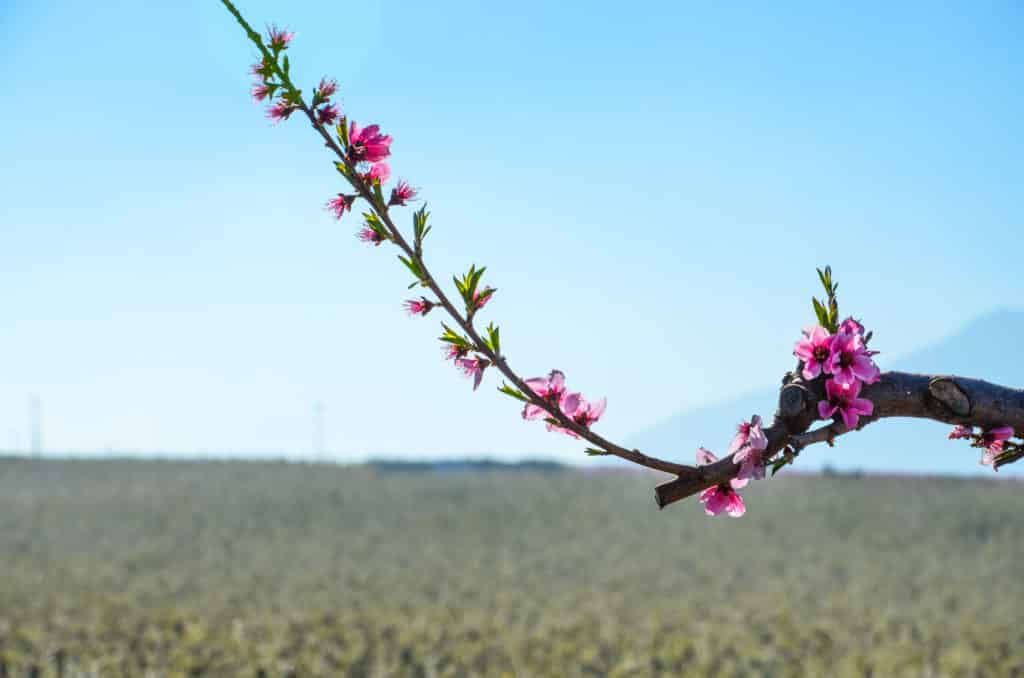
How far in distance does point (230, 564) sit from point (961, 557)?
656 inches

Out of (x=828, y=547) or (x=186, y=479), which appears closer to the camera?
(x=828, y=547)

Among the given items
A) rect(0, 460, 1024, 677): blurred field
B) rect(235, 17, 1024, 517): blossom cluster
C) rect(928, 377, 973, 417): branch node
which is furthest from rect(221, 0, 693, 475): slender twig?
rect(0, 460, 1024, 677): blurred field

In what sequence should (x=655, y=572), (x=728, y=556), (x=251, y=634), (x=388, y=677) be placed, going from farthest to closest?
(x=728, y=556), (x=655, y=572), (x=251, y=634), (x=388, y=677)

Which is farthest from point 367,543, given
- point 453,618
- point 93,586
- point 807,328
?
point 807,328

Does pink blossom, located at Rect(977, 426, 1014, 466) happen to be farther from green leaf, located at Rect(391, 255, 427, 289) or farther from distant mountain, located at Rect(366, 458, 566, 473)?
distant mountain, located at Rect(366, 458, 566, 473)

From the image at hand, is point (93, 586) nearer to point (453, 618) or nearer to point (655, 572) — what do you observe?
point (453, 618)

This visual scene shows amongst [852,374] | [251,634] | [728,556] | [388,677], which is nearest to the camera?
[852,374]

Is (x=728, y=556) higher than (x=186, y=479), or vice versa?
(x=186, y=479)

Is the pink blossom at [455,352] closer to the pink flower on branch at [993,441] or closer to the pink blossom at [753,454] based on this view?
the pink blossom at [753,454]

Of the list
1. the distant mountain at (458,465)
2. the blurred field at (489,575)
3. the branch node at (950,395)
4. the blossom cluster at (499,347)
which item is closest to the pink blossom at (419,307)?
the blossom cluster at (499,347)

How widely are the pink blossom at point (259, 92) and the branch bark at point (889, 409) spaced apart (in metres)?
1.41

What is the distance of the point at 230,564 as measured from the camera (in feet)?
67.8

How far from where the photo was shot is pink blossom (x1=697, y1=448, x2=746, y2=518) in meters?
2.32

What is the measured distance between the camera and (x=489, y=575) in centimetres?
1892
